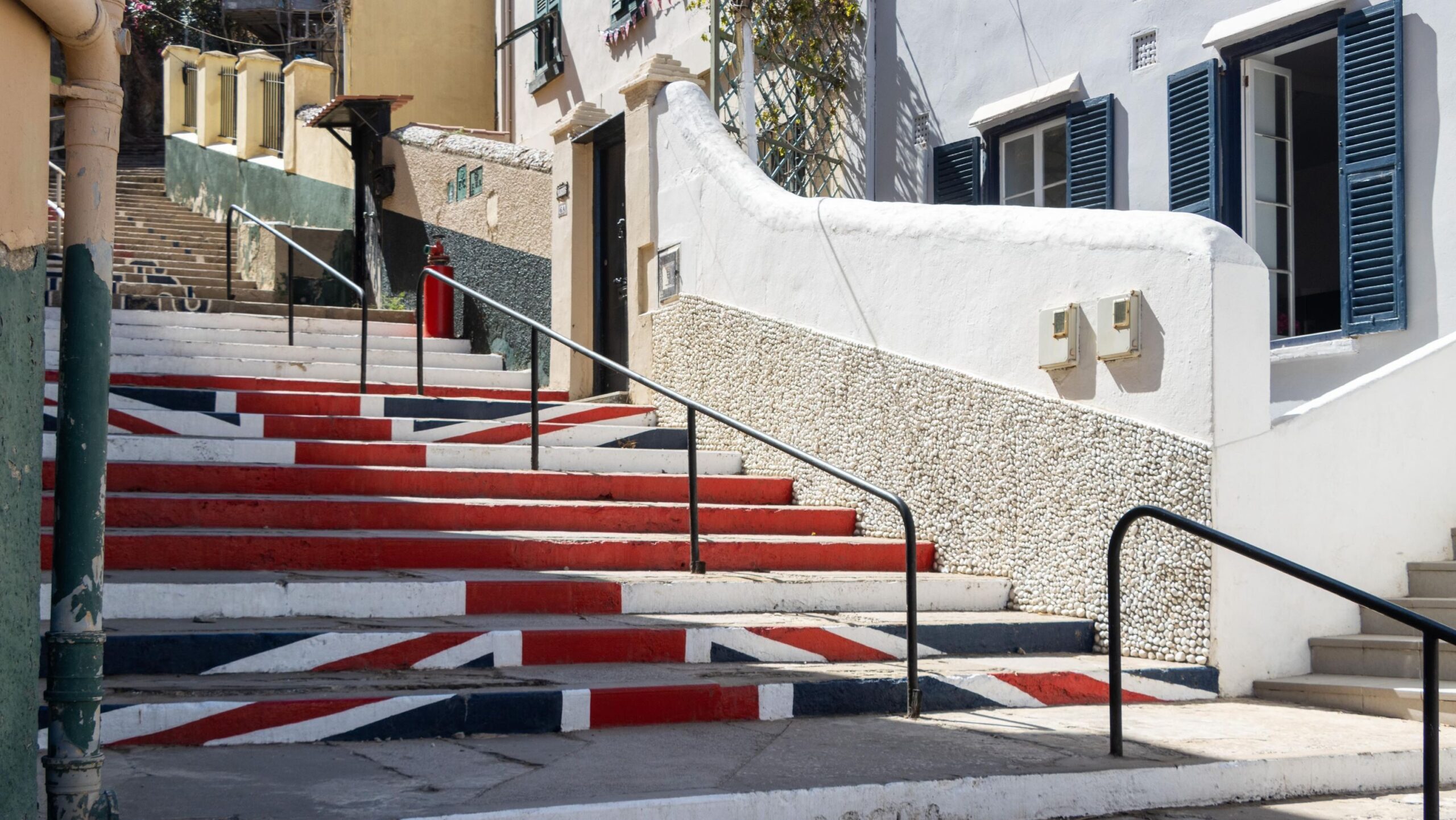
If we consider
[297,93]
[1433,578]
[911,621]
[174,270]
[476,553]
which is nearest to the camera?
[911,621]

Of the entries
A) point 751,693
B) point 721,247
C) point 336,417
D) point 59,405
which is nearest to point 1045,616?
point 751,693

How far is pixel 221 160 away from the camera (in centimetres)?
1877

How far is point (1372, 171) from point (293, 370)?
651 cm

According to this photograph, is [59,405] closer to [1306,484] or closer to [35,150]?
[35,150]

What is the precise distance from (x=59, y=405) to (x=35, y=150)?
0.61 m

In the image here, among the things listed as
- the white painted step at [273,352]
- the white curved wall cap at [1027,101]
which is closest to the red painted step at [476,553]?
the white painted step at [273,352]

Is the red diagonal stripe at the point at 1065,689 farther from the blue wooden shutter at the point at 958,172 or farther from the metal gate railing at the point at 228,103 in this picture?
the metal gate railing at the point at 228,103

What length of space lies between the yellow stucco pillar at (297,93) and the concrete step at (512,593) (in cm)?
1186

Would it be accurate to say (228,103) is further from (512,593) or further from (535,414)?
(512,593)

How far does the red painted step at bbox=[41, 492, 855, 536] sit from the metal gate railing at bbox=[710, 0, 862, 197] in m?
4.03

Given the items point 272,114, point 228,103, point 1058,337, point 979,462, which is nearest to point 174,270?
point 272,114

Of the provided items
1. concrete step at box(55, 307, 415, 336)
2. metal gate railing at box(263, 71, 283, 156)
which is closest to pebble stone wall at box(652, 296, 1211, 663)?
concrete step at box(55, 307, 415, 336)

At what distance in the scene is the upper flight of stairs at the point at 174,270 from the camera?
1134cm

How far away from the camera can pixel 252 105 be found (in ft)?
59.6
